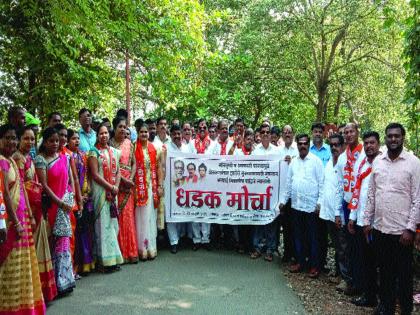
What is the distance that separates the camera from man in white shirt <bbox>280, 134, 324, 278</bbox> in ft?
18.6

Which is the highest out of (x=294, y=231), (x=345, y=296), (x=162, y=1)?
(x=162, y=1)

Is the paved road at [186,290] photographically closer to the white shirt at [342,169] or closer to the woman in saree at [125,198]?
the woman in saree at [125,198]

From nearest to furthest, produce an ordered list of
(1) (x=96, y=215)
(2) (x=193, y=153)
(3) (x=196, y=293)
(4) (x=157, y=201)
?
(3) (x=196, y=293)
(1) (x=96, y=215)
(4) (x=157, y=201)
(2) (x=193, y=153)

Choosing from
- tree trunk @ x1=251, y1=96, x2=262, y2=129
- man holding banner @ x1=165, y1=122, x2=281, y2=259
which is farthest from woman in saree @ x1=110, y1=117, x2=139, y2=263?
tree trunk @ x1=251, y1=96, x2=262, y2=129

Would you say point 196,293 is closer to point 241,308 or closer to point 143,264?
point 241,308

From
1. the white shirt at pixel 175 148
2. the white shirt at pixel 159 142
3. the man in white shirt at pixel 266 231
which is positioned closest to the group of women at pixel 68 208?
the white shirt at pixel 159 142

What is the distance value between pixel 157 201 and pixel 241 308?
2.47m

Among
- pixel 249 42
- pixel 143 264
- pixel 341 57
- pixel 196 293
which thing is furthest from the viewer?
pixel 341 57

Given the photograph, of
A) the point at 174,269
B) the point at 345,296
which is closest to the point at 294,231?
the point at 345,296

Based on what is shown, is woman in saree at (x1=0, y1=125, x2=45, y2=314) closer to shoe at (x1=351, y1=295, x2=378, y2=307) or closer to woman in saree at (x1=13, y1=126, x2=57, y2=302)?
woman in saree at (x1=13, y1=126, x2=57, y2=302)

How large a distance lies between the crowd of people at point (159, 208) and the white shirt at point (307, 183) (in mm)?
14

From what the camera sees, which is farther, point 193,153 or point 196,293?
point 193,153

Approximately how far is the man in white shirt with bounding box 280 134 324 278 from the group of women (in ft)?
6.77

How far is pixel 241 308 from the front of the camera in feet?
14.7
